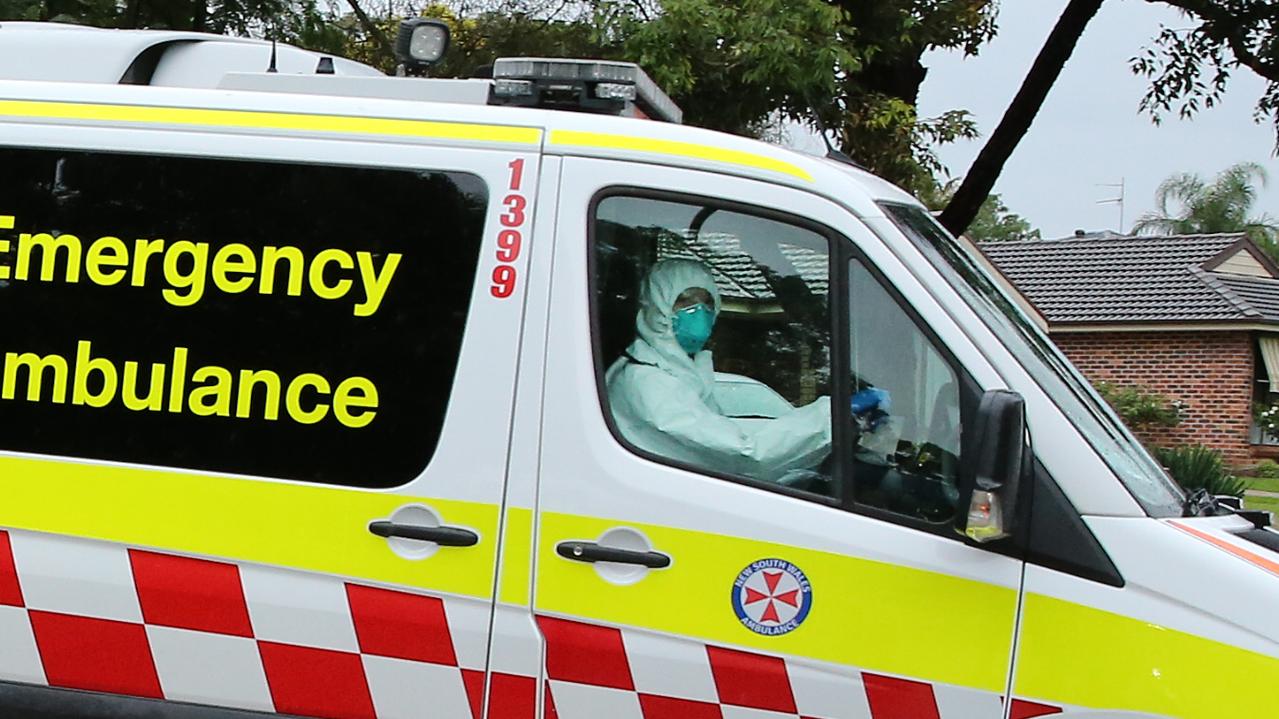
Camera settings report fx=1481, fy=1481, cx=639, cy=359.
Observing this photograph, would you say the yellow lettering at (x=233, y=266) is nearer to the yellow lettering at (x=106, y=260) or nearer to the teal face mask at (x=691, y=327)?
the yellow lettering at (x=106, y=260)

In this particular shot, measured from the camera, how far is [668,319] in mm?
3363

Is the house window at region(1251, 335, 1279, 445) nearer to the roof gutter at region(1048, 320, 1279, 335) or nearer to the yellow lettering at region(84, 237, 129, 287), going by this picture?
the roof gutter at region(1048, 320, 1279, 335)

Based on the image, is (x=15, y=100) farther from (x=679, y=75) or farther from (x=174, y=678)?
(x=679, y=75)

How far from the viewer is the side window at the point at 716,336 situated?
10.7ft

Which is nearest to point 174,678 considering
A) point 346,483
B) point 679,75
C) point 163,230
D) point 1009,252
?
point 346,483

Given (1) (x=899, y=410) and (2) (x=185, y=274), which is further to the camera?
(2) (x=185, y=274)

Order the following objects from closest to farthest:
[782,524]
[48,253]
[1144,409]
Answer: [782,524]
[48,253]
[1144,409]

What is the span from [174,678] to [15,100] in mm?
1460

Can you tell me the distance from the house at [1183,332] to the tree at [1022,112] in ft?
48.3

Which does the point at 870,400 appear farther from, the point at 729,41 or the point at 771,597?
the point at 729,41

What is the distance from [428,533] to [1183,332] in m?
25.9

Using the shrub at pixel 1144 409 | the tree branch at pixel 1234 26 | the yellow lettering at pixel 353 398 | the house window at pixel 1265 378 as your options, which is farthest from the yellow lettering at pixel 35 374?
the house window at pixel 1265 378

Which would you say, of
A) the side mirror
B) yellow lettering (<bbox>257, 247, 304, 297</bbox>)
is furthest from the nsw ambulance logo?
yellow lettering (<bbox>257, 247, 304, 297</bbox>)

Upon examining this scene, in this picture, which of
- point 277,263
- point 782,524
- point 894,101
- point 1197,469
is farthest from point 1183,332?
point 277,263
